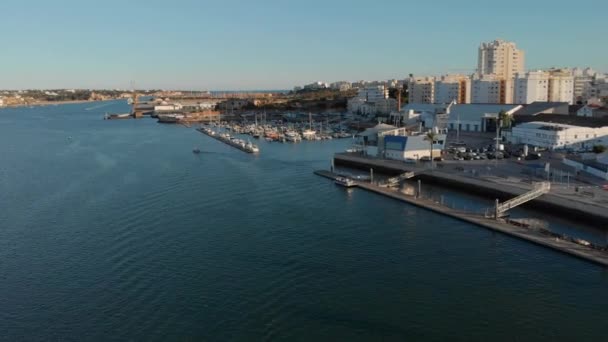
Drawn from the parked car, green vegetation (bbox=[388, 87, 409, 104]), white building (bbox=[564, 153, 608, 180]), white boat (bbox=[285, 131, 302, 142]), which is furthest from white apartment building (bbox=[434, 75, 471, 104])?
white building (bbox=[564, 153, 608, 180])

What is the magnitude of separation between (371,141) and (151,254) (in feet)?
38.4

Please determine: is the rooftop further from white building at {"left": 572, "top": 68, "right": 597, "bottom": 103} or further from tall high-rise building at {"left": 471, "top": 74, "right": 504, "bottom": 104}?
white building at {"left": 572, "top": 68, "right": 597, "bottom": 103}

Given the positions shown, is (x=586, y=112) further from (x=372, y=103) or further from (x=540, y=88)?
(x=372, y=103)

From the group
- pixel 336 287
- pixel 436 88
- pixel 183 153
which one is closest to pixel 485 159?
pixel 336 287

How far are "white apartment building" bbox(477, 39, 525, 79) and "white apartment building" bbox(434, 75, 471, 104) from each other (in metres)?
10.5

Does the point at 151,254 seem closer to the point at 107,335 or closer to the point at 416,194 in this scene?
the point at 107,335

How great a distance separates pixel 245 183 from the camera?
1498cm

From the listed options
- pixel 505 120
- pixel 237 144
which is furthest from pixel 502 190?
pixel 237 144

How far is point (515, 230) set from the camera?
9375 mm

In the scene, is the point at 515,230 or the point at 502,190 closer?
the point at 515,230

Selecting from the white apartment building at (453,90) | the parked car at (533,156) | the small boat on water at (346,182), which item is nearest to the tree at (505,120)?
the parked car at (533,156)

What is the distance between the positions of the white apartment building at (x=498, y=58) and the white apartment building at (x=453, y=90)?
1047 centimetres

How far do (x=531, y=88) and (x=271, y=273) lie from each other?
1086 inches

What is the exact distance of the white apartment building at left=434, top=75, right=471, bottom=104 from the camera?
3500 cm
